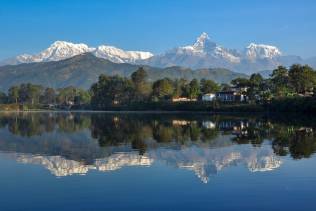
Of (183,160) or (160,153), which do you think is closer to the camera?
(183,160)

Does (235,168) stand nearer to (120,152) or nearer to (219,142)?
(120,152)

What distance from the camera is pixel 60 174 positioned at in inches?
1013

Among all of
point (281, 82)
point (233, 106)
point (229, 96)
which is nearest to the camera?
point (233, 106)

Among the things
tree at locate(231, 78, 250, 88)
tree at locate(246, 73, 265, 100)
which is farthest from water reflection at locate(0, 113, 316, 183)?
tree at locate(231, 78, 250, 88)

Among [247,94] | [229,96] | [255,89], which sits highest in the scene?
[255,89]

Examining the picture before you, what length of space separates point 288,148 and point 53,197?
876 inches

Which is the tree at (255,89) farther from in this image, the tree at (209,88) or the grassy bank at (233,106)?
the tree at (209,88)

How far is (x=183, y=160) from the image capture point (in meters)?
31.6

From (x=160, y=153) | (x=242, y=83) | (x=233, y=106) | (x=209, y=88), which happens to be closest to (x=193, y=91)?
(x=242, y=83)

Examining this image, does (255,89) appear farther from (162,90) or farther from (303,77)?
(162,90)

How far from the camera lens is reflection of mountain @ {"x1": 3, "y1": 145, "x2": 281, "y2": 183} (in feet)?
89.6

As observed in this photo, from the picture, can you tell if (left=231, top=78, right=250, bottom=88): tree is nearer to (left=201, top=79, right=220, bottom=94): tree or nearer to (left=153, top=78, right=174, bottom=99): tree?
(left=201, top=79, right=220, bottom=94): tree

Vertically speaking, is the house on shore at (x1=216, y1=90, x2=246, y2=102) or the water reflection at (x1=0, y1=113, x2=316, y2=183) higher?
Result: the house on shore at (x1=216, y1=90, x2=246, y2=102)

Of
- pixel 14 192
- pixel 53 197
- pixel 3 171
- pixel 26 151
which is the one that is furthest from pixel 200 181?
pixel 26 151
